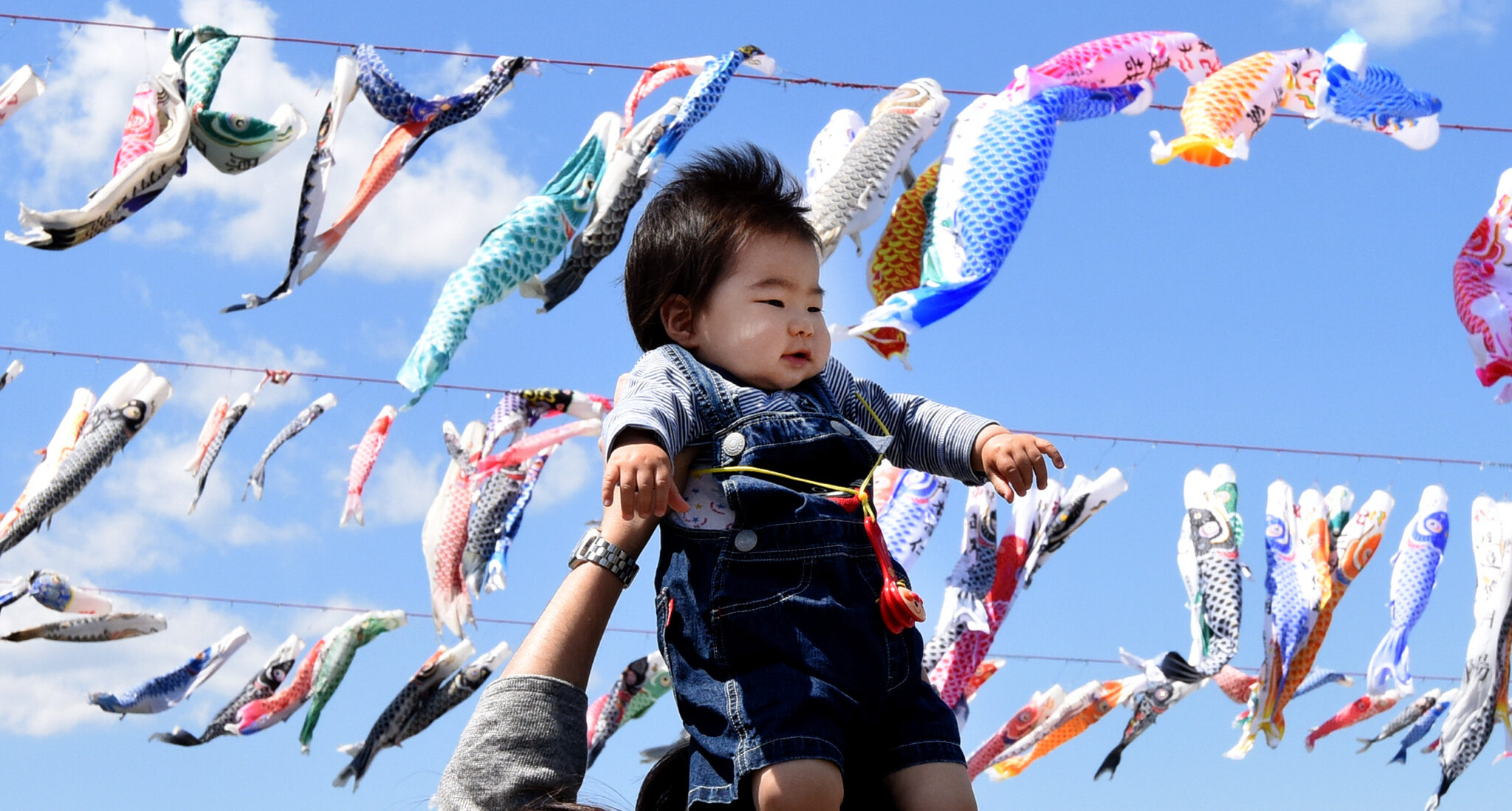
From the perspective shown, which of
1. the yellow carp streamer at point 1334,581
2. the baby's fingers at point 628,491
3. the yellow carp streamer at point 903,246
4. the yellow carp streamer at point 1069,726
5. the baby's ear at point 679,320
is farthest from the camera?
the yellow carp streamer at point 1069,726

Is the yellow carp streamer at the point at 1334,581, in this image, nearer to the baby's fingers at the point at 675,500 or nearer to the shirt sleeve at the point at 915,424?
the shirt sleeve at the point at 915,424

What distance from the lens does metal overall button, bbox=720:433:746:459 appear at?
1.22 metres

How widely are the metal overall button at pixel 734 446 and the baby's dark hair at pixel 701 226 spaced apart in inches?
6.9

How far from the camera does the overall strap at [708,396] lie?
1.25 meters

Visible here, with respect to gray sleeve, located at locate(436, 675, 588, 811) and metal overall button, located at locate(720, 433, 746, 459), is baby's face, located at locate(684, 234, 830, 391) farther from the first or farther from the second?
gray sleeve, located at locate(436, 675, 588, 811)

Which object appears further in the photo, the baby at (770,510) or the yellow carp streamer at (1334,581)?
the yellow carp streamer at (1334,581)

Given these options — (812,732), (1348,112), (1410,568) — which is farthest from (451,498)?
(812,732)

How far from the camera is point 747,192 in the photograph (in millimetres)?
1368

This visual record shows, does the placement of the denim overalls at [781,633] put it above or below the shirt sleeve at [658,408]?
below

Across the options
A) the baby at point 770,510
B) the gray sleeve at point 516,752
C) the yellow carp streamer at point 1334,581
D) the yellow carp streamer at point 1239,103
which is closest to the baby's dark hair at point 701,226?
the baby at point 770,510

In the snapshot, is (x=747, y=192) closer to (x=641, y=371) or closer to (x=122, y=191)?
(x=641, y=371)

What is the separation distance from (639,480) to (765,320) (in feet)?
1.00

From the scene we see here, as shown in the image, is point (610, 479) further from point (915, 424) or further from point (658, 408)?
point (915, 424)

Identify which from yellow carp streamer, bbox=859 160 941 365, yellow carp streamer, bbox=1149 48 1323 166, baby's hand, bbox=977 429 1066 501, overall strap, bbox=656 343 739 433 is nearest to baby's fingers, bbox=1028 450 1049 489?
baby's hand, bbox=977 429 1066 501
